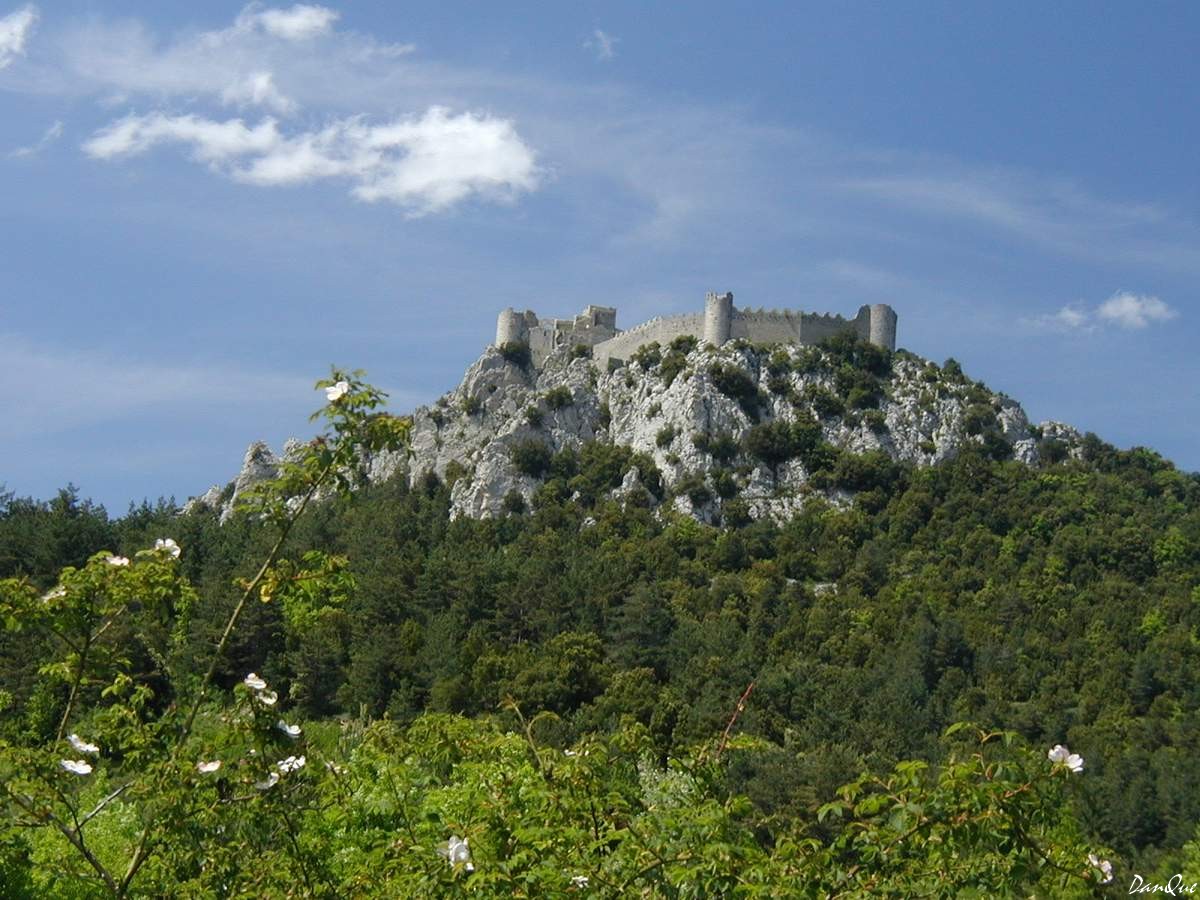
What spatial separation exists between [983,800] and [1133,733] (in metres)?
42.7

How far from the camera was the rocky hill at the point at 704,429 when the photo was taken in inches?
2719

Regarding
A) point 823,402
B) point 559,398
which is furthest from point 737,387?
point 559,398

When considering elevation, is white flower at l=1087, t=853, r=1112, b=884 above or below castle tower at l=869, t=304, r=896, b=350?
below

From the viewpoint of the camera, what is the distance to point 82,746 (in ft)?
22.0

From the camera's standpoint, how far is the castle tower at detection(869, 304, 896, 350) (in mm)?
77062

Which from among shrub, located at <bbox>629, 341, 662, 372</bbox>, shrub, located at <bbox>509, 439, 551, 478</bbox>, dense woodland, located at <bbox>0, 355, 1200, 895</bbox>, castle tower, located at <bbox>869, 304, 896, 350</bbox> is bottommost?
dense woodland, located at <bbox>0, 355, 1200, 895</bbox>

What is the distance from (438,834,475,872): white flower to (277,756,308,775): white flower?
1.25 meters

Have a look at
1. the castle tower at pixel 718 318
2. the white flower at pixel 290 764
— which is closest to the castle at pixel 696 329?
the castle tower at pixel 718 318

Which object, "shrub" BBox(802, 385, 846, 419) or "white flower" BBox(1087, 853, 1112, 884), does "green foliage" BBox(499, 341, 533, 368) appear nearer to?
"shrub" BBox(802, 385, 846, 419)

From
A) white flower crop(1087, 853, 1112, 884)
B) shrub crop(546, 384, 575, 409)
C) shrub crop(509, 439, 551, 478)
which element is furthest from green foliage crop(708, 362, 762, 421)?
white flower crop(1087, 853, 1112, 884)

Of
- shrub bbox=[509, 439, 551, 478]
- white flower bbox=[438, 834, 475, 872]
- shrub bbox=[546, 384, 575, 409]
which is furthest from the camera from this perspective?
shrub bbox=[546, 384, 575, 409]

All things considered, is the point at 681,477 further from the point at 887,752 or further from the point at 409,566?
the point at 887,752

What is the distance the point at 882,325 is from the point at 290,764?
2857 inches

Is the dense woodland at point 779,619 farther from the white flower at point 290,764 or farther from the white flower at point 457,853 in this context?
the white flower at point 457,853
